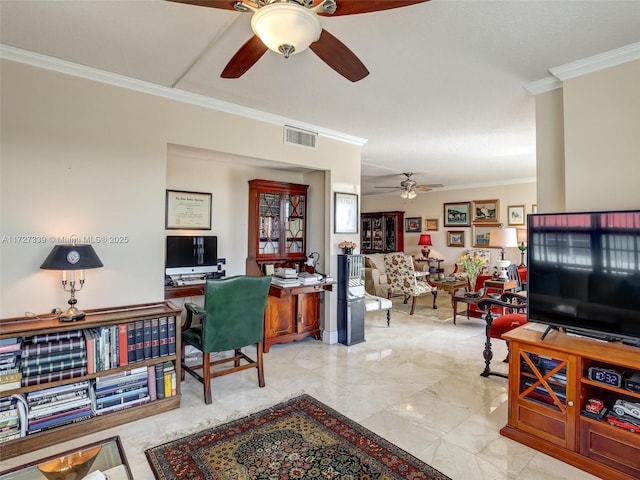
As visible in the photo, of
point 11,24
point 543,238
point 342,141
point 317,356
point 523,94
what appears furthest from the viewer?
point 342,141

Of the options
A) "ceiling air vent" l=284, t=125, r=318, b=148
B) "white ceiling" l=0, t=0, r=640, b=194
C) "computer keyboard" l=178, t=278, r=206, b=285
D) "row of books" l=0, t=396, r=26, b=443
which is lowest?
"row of books" l=0, t=396, r=26, b=443

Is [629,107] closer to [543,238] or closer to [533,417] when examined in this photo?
[543,238]

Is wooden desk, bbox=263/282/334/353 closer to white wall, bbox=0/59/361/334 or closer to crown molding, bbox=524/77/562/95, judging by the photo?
white wall, bbox=0/59/361/334

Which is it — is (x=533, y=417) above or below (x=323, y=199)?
below

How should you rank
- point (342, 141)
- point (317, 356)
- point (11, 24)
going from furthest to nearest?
point (342, 141), point (317, 356), point (11, 24)

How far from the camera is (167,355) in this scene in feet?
8.77

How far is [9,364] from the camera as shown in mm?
2123

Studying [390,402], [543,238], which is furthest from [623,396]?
[390,402]

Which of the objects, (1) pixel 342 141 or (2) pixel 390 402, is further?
(1) pixel 342 141

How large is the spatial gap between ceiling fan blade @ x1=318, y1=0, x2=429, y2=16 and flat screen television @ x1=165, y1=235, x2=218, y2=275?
2920mm

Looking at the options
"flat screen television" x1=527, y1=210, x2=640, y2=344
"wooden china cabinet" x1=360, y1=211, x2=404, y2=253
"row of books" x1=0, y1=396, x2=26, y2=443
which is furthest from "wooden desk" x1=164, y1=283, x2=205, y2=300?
"wooden china cabinet" x1=360, y1=211, x2=404, y2=253

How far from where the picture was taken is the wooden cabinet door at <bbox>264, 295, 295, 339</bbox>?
398 cm

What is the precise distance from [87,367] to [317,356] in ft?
7.12

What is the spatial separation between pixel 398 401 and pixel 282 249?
2.30 meters
